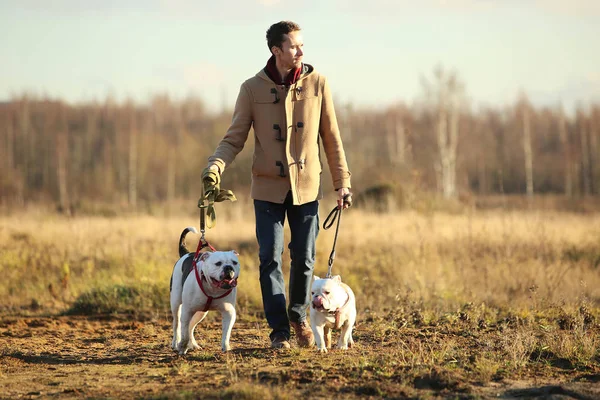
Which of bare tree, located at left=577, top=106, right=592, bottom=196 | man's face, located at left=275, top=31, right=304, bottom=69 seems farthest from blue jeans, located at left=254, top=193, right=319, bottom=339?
bare tree, located at left=577, top=106, right=592, bottom=196

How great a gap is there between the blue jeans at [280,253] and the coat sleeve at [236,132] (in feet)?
1.53

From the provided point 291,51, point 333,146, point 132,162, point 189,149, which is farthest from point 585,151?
point 291,51

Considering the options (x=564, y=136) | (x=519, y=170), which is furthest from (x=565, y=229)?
(x=564, y=136)

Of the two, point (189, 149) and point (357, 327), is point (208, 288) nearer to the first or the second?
point (357, 327)

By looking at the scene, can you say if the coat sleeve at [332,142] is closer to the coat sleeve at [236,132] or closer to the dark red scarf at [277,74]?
the dark red scarf at [277,74]

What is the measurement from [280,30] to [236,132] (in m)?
0.93

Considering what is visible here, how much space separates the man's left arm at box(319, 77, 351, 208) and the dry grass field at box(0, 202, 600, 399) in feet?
4.52

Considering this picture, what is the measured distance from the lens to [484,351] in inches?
252

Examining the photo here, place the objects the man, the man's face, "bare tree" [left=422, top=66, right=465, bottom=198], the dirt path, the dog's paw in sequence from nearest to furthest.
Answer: the dirt path < the man's face < the man < the dog's paw < "bare tree" [left=422, top=66, right=465, bottom=198]

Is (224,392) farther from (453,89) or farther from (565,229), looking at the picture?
(453,89)

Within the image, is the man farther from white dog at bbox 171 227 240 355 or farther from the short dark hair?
white dog at bbox 171 227 240 355

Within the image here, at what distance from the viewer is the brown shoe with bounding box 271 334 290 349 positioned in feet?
21.4

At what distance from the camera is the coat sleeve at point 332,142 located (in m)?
6.63

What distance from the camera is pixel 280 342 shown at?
21.5 feet
